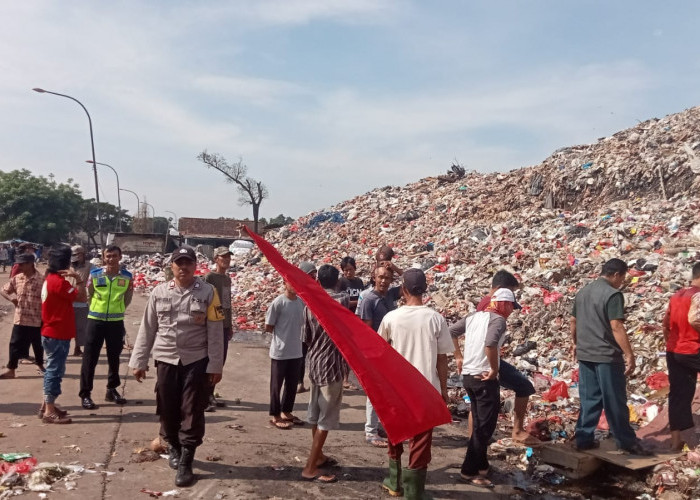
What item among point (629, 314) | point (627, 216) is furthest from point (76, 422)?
point (627, 216)

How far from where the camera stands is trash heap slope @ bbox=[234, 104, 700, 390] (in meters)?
9.27

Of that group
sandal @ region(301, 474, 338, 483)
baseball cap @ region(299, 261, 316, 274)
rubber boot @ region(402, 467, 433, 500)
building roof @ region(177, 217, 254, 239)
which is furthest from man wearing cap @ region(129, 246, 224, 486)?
building roof @ region(177, 217, 254, 239)

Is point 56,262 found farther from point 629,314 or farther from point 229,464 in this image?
point 629,314

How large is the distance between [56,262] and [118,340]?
107cm

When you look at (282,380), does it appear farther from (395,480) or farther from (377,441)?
(395,480)

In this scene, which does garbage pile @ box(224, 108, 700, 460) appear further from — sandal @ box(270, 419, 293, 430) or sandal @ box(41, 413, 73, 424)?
sandal @ box(41, 413, 73, 424)

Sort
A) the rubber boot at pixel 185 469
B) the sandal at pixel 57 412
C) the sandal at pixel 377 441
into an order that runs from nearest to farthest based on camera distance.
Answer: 1. the rubber boot at pixel 185 469
2. the sandal at pixel 377 441
3. the sandal at pixel 57 412

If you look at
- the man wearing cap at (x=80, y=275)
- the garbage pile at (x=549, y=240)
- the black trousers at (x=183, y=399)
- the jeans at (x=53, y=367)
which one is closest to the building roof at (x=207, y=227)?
the garbage pile at (x=549, y=240)

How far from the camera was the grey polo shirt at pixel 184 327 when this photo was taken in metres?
4.48

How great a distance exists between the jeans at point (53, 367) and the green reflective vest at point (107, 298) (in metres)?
0.55

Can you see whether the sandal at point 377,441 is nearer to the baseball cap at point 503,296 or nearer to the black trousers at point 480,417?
the black trousers at point 480,417

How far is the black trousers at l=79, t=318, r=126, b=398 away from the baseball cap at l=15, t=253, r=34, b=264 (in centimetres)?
124

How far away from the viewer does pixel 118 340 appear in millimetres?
6434

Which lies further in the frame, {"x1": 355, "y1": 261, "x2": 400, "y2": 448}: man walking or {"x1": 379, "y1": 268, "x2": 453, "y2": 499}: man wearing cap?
{"x1": 355, "y1": 261, "x2": 400, "y2": 448}: man walking
